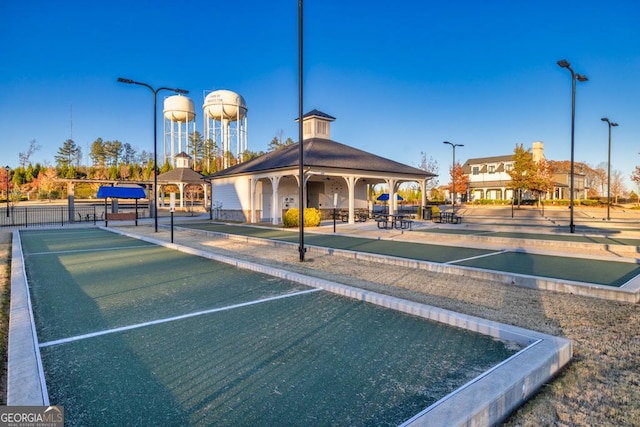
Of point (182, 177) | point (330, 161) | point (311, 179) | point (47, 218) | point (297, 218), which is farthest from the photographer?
point (182, 177)

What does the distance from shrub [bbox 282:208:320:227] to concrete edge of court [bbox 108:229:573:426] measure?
14.5 metres

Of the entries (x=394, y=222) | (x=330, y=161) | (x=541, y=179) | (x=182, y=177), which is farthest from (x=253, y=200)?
(x=541, y=179)

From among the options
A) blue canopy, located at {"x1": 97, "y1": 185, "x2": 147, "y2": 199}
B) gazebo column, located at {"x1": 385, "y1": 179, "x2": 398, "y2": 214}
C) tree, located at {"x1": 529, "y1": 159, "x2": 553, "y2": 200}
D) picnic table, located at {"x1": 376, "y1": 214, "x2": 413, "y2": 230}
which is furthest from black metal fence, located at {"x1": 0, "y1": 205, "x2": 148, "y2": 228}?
tree, located at {"x1": 529, "y1": 159, "x2": 553, "y2": 200}

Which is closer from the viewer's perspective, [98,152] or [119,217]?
[119,217]

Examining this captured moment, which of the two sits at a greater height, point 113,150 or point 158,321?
point 113,150

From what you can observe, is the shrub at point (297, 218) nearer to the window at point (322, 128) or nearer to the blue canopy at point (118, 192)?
the window at point (322, 128)

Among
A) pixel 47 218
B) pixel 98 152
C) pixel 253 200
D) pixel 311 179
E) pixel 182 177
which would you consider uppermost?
pixel 98 152

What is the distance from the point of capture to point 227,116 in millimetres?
55188

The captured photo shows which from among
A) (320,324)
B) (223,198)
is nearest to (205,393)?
(320,324)

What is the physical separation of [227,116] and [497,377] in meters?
57.1

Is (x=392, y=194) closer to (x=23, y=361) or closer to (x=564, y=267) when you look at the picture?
(x=564, y=267)

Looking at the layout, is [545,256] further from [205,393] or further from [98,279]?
[98,279]

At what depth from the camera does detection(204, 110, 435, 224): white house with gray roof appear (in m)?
21.9

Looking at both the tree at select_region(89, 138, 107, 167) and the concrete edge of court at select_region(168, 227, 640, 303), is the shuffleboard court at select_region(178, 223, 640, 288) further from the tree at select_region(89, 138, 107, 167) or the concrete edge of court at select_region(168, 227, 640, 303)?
the tree at select_region(89, 138, 107, 167)
